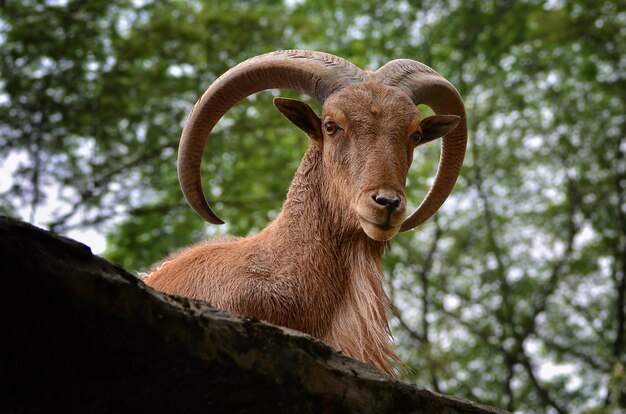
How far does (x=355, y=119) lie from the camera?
6.73 m

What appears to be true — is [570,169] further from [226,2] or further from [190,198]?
[190,198]

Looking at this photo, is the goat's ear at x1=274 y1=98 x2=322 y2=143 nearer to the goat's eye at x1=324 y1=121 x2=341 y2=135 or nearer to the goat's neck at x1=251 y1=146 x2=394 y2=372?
the goat's eye at x1=324 y1=121 x2=341 y2=135

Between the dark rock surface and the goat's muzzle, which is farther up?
the goat's muzzle

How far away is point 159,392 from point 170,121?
15779mm

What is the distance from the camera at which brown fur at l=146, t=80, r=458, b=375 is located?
6.36 meters

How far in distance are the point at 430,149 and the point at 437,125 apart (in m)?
13.3

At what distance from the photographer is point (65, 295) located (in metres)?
3.15

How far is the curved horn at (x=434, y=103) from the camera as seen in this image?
7344mm

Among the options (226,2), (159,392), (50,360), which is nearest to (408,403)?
(159,392)

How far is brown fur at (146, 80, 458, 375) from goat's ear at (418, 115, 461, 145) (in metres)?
0.43

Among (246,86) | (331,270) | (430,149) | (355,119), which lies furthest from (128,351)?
(430,149)

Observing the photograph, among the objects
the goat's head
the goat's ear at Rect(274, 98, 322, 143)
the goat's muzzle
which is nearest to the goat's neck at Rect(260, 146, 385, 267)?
the goat's head

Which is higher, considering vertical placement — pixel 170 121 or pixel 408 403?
pixel 170 121

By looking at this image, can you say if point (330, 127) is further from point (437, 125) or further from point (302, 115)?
point (437, 125)
